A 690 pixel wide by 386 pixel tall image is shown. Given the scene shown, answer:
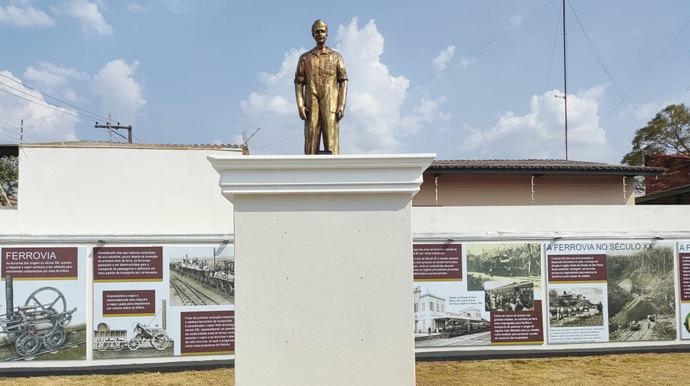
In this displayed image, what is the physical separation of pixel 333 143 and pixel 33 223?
626cm

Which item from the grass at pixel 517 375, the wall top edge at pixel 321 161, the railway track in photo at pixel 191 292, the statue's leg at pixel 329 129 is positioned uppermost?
the statue's leg at pixel 329 129

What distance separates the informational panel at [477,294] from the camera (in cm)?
716

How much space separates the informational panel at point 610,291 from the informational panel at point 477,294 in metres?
0.36

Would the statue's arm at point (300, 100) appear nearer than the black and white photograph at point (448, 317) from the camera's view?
Yes

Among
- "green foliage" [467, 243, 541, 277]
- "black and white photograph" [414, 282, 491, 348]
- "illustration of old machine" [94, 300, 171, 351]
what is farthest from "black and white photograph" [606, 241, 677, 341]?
"illustration of old machine" [94, 300, 171, 351]

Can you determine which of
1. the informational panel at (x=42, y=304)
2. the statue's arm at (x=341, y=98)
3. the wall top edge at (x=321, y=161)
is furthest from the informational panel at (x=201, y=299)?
the wall top edge at (x=321, y=161)

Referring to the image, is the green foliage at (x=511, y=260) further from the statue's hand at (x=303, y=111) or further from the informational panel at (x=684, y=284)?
the statue's hand at (x=303, y=111)

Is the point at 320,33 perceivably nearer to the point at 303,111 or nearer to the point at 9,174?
the point at 303,111

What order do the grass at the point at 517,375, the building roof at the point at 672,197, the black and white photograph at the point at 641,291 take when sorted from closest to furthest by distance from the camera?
the grass at the point at 517,375, the black and white photograph at the point at 641,291, the building roof at the point at 672,197

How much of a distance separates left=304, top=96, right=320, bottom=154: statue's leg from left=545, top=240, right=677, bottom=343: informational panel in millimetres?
5793

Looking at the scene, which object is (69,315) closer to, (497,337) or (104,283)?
(104,283)

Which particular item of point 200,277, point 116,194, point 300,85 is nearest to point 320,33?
point 300,85

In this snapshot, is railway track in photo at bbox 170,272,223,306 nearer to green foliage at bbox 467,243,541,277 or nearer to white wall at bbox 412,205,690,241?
white wall at bbox 412,205,690,241

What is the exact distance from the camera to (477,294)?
7.23 meters
